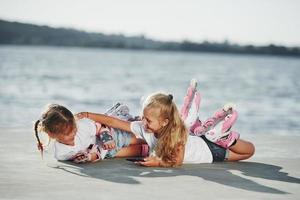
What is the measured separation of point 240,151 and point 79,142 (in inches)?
54.9

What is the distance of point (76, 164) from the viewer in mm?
5070

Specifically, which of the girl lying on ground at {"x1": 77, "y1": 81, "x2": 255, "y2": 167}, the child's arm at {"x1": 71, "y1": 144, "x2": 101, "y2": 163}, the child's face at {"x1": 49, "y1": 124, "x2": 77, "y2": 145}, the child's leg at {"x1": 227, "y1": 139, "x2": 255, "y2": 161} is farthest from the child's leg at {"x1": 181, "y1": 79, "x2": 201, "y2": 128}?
the child's face at {"x1": 49, "y1": 124, "x2": 77, "y2": 145}

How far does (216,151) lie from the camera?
17.3ft

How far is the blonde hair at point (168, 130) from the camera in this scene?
4.86 metres

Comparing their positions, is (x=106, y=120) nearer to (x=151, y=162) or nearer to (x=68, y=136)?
(x=68, y=136)

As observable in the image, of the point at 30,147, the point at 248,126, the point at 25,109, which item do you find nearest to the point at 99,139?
the point at 30,147

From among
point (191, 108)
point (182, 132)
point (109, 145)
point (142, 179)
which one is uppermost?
point (191, 108)

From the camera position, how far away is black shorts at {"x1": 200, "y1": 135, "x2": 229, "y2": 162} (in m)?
5.26

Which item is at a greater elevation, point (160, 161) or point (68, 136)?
point (68, 136)

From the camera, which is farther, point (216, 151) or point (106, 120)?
point (216, 151)

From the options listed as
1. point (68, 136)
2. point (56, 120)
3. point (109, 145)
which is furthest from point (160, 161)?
point (56, 120)

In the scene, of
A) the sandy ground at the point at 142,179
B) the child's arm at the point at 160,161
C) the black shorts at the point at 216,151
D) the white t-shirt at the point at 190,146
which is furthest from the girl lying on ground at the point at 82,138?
the black shorts at the point at 216,151

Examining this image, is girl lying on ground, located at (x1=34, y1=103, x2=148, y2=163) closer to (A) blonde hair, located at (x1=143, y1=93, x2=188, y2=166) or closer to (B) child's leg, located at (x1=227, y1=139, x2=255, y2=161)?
(A) blonde hair, located at (x1=143, y1=93, x2=188, y2=166)

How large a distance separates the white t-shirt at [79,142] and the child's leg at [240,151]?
121 cm
